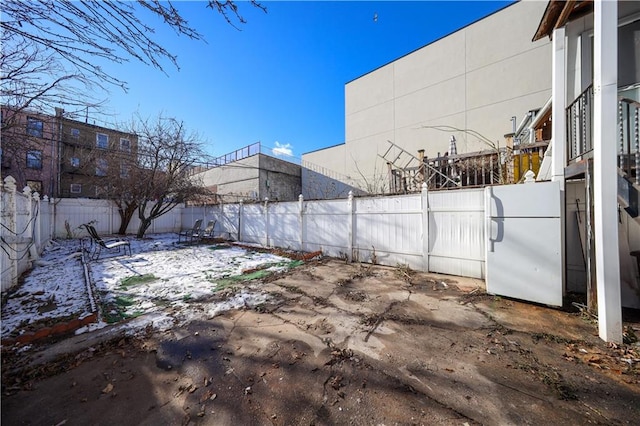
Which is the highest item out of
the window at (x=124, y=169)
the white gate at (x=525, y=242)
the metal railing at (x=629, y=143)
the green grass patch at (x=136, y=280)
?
the window at (x=124, y=169)

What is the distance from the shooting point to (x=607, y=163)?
8.39 feet

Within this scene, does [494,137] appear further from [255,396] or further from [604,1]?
[255,396]

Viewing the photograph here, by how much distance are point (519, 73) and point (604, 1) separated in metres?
10.4

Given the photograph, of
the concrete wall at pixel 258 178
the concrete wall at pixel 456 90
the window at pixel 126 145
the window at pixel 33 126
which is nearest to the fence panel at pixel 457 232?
the window at pixel 33 126

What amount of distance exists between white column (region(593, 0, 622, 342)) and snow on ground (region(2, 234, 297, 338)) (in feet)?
14.2

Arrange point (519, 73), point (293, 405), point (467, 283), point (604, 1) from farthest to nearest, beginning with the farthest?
point (519, 73) → point (467, 283) → point (604, 1) → point (293, 405)

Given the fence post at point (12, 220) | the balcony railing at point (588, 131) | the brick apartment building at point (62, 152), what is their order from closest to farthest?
the balcony railing at point (588, 131) → the brick apartment building at point (62, 152) → the fence post at point (12, 220)

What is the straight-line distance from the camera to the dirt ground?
1.62 m

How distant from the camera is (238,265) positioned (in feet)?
19.9

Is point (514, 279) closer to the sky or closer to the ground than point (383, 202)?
closer to the ground

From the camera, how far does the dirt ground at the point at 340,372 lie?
162cm

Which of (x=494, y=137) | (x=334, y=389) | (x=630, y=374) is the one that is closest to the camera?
(x=334, y=389)

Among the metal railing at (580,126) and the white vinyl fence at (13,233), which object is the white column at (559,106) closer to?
the metal railing at (580,126)

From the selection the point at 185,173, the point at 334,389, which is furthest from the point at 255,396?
the point at 185,173
